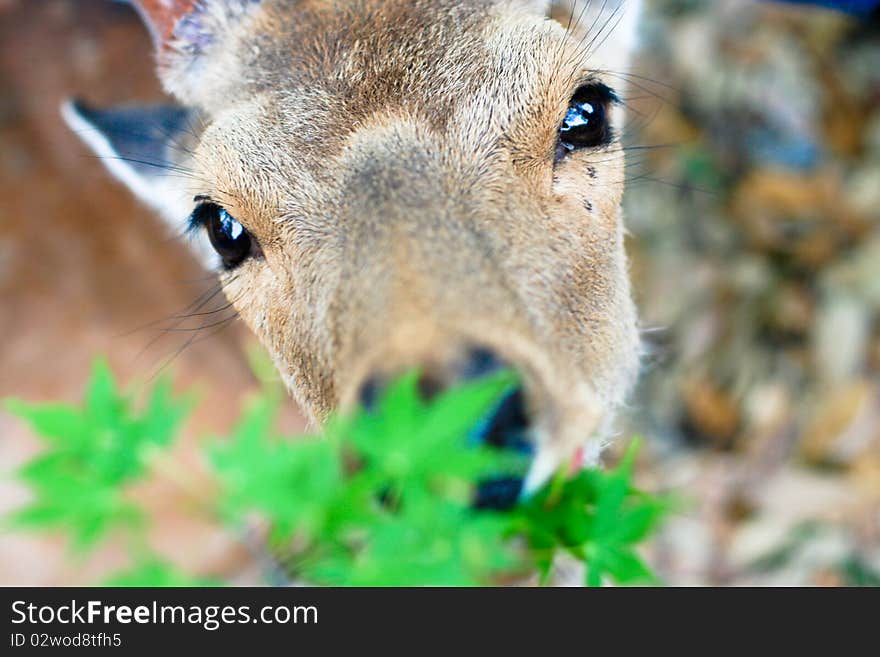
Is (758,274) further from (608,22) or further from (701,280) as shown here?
(608,22)

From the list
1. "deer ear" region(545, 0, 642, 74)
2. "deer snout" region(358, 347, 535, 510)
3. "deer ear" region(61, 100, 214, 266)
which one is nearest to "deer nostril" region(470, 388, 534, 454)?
"deer snout" region(358, 347, 535, 510)

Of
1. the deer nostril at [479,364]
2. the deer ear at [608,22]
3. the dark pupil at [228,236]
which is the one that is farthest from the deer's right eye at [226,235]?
the deer ear at [608,22]

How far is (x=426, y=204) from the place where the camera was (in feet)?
7.30

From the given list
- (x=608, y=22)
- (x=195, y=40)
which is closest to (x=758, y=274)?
(x=608, y=22)

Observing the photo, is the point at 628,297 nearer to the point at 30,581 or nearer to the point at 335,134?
the point at 335,134

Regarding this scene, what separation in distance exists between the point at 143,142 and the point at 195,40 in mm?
459

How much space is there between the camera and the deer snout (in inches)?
68.8

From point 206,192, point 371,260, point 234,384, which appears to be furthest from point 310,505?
point 234,384

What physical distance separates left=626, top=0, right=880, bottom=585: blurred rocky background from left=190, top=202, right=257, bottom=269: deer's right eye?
9.81 ft

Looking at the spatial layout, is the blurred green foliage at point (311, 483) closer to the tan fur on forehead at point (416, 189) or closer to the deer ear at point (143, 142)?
the tan fur on forehead at point (416, 189)

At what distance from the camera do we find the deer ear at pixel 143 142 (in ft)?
10.7

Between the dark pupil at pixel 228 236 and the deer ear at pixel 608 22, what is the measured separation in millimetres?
1275

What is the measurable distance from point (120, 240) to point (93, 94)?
30.2 inches
